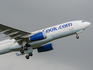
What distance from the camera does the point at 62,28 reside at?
229ft

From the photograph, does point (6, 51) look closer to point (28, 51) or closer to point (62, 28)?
point (28, 51)

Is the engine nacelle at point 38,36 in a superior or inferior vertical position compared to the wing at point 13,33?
inferior

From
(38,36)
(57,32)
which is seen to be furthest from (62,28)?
(38,36)

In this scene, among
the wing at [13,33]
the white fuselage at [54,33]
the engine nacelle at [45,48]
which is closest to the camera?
the wing at [13,33]

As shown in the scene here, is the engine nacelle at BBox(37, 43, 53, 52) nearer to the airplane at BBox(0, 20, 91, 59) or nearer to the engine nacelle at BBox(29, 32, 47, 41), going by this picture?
the airplane at BBox(0, 20, 91, 59)

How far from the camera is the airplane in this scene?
67.4 m

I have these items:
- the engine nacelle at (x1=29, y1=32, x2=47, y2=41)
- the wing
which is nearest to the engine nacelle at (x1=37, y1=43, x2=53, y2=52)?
the wing

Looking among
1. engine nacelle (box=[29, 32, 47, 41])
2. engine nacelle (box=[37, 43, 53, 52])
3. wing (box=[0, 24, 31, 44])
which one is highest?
wing (box=[0, 24, 31, 44])

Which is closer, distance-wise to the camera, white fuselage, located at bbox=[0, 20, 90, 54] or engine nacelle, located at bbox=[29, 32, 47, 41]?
engine nacelle, located at bbox=[29, 32, 47, 41]

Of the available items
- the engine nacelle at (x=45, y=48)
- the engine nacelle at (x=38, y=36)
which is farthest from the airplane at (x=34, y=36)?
the engine nacelle at (x=45, y=48)

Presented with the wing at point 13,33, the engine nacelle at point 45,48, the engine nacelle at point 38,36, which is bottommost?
the engine nacelle at point 45,48

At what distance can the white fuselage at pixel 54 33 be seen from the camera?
6906cm

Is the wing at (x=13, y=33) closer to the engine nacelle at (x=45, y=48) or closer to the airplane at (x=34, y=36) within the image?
the airplane at (x=34, y=36)

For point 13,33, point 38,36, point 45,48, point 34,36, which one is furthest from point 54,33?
point 13,33
